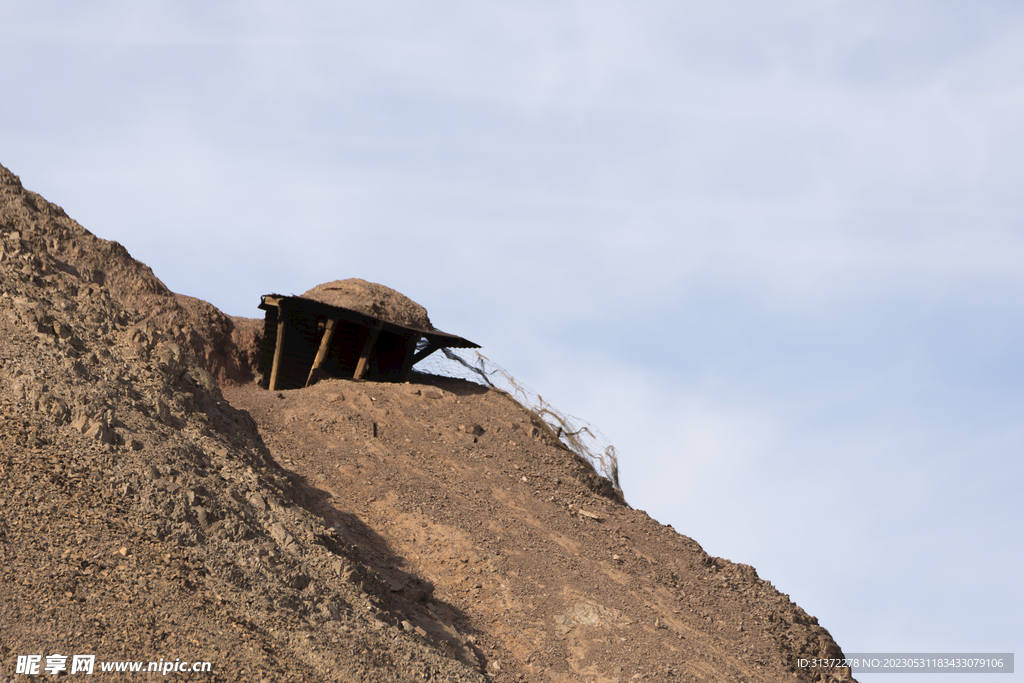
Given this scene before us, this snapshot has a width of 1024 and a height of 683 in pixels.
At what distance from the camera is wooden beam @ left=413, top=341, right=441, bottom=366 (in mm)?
18516

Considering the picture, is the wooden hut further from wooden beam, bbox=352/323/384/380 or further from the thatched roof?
the thatched roof

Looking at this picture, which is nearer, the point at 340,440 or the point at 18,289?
the point at 18,289

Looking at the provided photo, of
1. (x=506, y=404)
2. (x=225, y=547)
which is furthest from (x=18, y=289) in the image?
(x=506, y=404)

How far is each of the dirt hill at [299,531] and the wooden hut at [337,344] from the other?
1.24 metres

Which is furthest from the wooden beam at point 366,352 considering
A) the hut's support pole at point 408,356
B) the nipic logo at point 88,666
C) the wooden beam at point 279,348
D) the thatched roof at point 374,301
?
the nipic logo at point 88,666

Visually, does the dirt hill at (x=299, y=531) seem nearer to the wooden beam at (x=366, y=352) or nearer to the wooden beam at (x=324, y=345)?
the wooden beam at (x=366, y=352)

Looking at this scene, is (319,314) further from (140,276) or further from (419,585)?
(419,585)

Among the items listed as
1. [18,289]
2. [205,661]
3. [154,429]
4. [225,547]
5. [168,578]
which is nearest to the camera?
[205,661]

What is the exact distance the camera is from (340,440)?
45.1ft

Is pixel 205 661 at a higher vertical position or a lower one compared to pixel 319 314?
lower

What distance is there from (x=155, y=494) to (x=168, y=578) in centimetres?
108

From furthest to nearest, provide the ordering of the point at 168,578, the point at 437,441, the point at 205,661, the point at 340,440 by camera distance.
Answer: the point at 437,441 → the point at 340,440 → the point at 168,578 → the point at 205,661

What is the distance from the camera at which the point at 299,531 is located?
841 centimetres

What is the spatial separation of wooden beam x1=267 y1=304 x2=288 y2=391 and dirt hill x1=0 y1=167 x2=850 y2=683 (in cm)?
93
